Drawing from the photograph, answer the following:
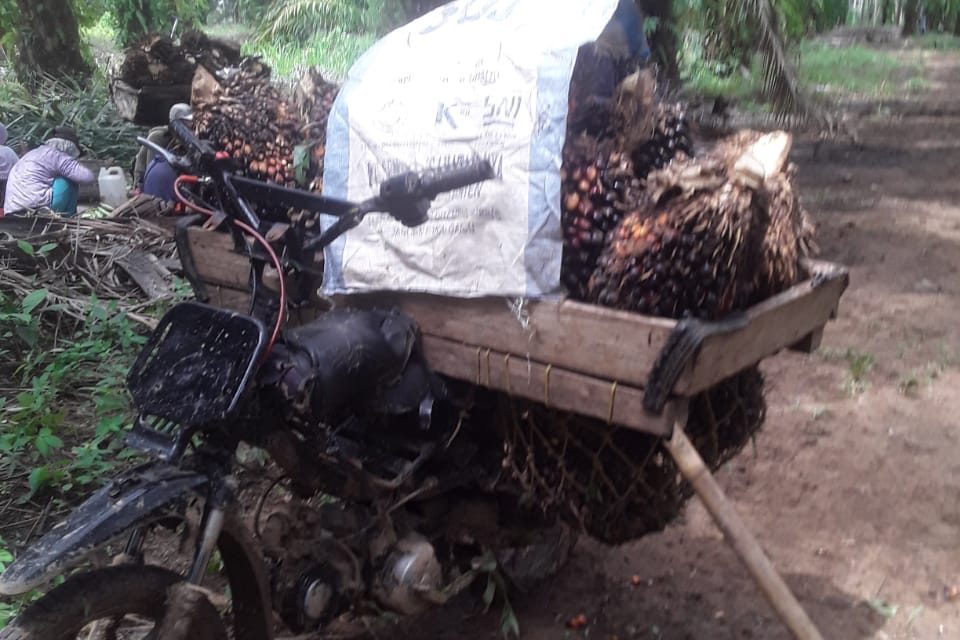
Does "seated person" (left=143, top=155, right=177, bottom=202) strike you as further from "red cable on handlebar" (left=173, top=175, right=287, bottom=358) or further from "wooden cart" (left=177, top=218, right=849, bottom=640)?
"wooden cart" (left=177, top=218, right=849, bottom=640)

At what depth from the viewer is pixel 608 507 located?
91.9 inches

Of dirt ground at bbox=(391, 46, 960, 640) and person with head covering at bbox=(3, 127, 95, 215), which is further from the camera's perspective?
person with head covering at bbox=(3, 127, 95, 215)

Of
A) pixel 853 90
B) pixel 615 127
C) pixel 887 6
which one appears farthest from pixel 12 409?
pixel 887 6

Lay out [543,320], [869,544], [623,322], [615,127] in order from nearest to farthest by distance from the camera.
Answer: [623,322]
[543,320]
[615,127]
[869,544]

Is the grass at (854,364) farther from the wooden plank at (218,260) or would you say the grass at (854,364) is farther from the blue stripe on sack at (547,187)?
the wooden plank at (218,260)

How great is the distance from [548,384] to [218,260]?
114 centimetres

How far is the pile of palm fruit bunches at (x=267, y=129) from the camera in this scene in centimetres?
256

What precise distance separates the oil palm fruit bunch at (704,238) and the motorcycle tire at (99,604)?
1.14 m

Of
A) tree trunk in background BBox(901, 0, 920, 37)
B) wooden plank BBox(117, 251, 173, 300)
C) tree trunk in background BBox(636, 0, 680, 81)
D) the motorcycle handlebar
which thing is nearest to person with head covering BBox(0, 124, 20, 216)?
wooden plank BBox(117, 251, 173, 300)

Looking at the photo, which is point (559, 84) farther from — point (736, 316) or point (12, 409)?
point (12, 409)

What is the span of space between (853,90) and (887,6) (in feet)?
24.5

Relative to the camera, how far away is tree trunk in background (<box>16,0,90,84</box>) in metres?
10.1

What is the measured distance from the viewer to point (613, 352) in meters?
1.94

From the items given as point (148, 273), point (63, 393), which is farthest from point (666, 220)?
point (148, 273)
